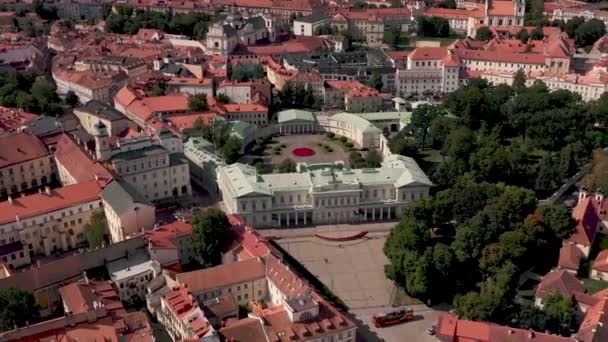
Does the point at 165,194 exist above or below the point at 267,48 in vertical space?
→ below

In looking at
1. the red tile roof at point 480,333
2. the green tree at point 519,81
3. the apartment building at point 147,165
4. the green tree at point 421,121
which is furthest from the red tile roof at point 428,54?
the red tile roof at point 480,333

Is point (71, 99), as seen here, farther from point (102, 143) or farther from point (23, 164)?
point (102, 143)

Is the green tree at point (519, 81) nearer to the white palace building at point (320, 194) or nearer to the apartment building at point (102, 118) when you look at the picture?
the white palace building at point (320, 194)

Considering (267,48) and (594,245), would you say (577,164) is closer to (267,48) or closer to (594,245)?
(594,245)

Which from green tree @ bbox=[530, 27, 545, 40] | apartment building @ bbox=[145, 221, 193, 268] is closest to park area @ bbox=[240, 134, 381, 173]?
apartment building @ bbox=[145, 221, 193, 268]

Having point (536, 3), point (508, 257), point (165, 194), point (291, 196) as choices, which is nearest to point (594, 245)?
point (508, 257)

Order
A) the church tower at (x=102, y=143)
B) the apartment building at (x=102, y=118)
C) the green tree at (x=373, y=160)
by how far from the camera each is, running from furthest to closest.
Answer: the apartment building at (x=102, y=118)
the green tree at (x=373, y=160)
the church tower at (x=102, y=143)
